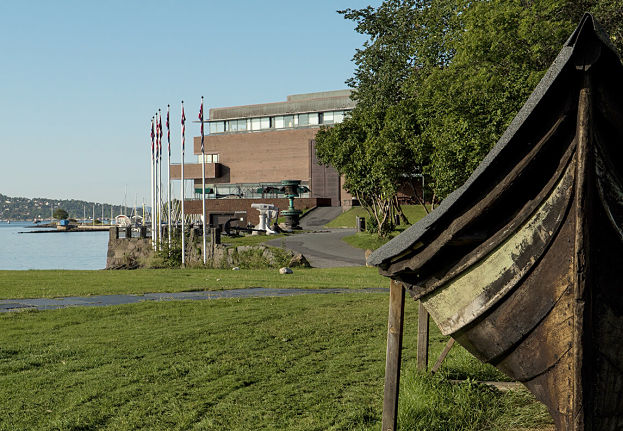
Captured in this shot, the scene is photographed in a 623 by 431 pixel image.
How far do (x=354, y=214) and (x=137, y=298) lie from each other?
49423 millimetres

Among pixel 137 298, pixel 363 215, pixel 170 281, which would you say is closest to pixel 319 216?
pixel 363 215

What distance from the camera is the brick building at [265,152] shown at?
279ft

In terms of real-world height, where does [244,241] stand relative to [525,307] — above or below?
below

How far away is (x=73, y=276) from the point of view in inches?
915

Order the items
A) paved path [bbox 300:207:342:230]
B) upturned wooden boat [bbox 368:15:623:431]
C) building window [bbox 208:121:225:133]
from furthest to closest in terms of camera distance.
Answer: building window [bbox 208:121:225:133]
paved path [bbox 300:207:342:230]
upturned wooden boat [bbox 368:15:623:431]

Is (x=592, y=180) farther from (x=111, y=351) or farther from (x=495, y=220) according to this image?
(x=111, y=351)

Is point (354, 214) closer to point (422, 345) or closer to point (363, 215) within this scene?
point (363, 215)

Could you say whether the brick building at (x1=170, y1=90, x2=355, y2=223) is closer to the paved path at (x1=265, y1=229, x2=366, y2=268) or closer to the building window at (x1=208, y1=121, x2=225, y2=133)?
the building window at (x1=208, y1=121, x2=225, y2=133)

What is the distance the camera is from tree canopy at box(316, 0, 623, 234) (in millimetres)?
26062

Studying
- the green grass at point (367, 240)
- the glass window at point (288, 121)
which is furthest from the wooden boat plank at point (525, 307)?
the glass window at point (288, 121)

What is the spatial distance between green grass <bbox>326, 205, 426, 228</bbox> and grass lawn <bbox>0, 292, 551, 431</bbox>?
44719mm

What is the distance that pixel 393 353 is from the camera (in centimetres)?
509

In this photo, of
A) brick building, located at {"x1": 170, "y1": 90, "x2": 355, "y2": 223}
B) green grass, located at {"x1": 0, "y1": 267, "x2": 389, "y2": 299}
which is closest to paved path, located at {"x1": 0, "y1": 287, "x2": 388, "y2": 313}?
green grass, located at {"x1": 0, "y1": 267, "x2": 389, "y2": 299}

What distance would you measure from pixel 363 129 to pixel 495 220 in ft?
120
